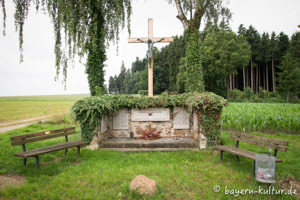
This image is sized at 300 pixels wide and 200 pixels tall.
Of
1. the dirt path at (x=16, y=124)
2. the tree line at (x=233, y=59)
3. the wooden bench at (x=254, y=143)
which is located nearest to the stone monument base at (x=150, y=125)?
the wooden bench at (x=254, y=143)

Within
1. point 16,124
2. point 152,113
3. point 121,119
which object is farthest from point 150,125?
point 16,124

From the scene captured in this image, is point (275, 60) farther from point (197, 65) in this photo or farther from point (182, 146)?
point (182, 146)

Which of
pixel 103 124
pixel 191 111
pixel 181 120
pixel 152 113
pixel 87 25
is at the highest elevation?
pixel 87 25

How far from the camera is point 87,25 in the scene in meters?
7.65

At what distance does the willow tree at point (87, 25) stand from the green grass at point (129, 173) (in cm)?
343

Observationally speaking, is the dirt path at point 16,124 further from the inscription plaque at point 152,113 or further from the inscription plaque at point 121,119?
the inscription plaque at point 152,113

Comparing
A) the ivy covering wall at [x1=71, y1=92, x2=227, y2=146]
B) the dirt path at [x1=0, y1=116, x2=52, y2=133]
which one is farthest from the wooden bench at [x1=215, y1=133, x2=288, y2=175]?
the dirt path at [x1=0, y1=116, x2=52, y2=133]

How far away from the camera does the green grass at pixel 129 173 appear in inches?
136

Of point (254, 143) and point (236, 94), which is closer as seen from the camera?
point (254, 143)

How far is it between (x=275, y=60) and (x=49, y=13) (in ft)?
141

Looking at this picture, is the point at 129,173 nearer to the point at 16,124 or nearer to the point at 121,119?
the point at 121,119

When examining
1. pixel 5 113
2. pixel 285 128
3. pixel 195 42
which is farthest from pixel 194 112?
pixel 5 113

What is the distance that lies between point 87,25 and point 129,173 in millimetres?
6255

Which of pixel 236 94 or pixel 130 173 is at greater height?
pixel 236 94
